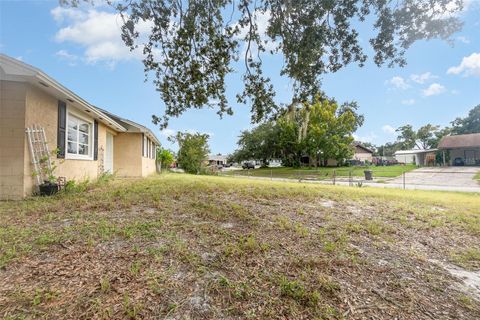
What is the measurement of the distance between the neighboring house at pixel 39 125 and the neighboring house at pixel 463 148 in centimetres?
3910

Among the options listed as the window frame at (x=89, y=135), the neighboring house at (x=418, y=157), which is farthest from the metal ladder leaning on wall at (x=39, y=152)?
the neighboring house at (x=418, y=157)

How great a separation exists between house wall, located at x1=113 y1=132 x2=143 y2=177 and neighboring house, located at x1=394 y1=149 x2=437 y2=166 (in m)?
39.2

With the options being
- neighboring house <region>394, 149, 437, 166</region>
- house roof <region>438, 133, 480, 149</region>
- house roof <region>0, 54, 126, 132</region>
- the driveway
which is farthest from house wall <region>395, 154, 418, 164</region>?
house roof <region>0, 54, 126, 132</region>

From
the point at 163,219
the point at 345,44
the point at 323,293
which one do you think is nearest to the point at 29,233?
the point at 163,219

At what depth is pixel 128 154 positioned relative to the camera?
13633 millimetres

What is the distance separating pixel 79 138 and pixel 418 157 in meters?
47.3

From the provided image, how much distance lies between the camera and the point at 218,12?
5953mm

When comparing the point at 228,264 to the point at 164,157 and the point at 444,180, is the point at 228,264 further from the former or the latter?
the point at 444,180

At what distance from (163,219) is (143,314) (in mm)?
2490

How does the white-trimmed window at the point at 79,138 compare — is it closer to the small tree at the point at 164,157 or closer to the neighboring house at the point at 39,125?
the neighboring house at the point at 39,125

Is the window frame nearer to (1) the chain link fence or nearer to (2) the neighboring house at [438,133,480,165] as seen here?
(1) the chain link fence

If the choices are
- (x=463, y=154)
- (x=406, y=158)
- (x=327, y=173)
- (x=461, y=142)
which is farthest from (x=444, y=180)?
(x=406, y=158)

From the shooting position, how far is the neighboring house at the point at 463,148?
101 ft

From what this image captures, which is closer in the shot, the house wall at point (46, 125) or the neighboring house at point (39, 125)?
the neighboring house at point (39, 125)
